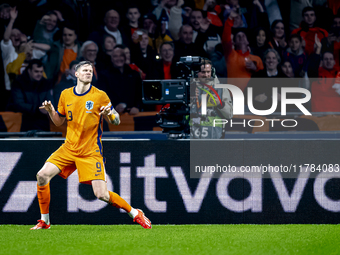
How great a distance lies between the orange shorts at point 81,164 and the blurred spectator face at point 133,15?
4.74 metres

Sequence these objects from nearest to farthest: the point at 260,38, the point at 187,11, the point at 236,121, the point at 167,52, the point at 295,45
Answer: the point at 236,121
the point at 167,52
the point at 260,38
the point at 295,45
the point at 187,11

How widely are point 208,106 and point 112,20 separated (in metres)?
4.00

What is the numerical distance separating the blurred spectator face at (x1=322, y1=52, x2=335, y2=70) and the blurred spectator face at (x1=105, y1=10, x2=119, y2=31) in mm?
3910

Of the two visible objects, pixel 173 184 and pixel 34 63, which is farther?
pixel 34 63

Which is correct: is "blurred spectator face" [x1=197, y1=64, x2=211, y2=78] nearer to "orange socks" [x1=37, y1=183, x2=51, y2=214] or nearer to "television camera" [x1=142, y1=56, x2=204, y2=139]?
"television camera" [x1=142, y1=56, x2=204, y2=139]

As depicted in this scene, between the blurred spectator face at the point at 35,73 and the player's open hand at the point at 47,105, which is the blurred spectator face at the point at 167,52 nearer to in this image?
the blurred spectator face at the point at 35,73

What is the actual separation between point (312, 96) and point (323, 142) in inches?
129

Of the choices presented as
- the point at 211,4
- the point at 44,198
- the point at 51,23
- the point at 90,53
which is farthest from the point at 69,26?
the point at 44,198

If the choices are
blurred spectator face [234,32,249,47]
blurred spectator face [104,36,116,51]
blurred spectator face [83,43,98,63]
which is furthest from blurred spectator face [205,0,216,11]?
blurred spectator face [83,43,98,63]

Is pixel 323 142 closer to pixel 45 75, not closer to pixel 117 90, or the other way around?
pixel 117 90

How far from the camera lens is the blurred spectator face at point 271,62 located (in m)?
8.48

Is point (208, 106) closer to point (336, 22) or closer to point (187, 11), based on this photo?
point (187, 11)

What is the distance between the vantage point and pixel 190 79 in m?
5.31

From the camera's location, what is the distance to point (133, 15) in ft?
29.3
